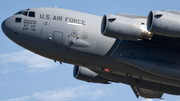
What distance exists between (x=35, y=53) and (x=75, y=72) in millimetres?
5662

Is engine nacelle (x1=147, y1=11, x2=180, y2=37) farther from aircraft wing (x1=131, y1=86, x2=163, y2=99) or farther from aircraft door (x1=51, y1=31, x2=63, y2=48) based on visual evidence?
aircraft wing (x1=131, y1=86, x2=163, y2=99)

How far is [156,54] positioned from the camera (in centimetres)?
1867

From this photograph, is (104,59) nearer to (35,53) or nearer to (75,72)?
(35,53)

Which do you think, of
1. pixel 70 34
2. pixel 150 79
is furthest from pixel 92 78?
pixel 70 34

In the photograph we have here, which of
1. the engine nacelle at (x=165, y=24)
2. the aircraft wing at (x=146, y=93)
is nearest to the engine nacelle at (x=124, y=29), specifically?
the engine nacelle at (x=165, y=24)

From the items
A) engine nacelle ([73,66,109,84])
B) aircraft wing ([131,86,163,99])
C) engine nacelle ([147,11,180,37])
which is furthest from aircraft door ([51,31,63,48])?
aircraft wing ([131,86,163,99])

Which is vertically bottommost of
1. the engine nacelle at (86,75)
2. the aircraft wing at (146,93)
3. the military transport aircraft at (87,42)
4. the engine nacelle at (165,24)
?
the aircraft wing at (146,93)

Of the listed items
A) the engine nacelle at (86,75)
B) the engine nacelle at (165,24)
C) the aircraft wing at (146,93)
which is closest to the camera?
the engine nacelle at (165,24)

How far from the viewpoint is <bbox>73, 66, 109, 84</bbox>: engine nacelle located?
23500mm

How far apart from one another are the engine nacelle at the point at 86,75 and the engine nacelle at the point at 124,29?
672 cm

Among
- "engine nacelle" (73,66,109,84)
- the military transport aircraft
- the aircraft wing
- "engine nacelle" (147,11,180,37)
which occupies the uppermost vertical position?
"engine nacelle" (147,11,180,37)

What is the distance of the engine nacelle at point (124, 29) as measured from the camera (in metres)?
16.9

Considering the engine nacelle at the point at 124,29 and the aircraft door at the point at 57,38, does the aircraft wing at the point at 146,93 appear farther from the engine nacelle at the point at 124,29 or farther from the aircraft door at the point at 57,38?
the aircraft door at the point at 57,38

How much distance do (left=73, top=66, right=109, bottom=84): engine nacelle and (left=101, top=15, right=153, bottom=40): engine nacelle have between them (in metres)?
6.72
